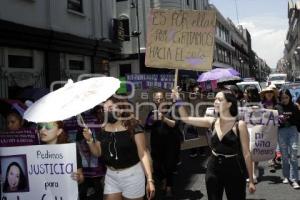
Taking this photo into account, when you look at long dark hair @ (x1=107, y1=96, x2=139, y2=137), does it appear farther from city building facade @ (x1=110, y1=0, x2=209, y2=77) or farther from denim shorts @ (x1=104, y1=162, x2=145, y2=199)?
city building facade @ (x1=110, y1=0, x2=209, y2=77)

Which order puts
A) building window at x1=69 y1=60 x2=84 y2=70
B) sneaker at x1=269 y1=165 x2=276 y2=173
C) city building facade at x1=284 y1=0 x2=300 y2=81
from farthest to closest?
1. city building facade at x1=284 y1=0 x2=300 y2=81
2. building window at x1=69 y1=60 x2=84 y2=70
3. sneaker at x1=269 y1=165 x2=276 y2=173

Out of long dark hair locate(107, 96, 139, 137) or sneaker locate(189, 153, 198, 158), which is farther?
sneaker locate(189, 153, 198, 158)

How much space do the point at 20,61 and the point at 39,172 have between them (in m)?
9.02

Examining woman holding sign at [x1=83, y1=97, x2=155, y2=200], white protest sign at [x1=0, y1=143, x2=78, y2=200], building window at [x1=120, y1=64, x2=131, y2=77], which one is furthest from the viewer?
building window at [x1=120, y1=64, x2=131, y2=77]

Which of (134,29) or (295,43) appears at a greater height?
(295,43)

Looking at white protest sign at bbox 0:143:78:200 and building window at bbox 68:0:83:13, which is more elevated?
building window at bbox 68:0:83:13

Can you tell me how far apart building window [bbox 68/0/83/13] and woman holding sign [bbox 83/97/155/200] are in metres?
12.2

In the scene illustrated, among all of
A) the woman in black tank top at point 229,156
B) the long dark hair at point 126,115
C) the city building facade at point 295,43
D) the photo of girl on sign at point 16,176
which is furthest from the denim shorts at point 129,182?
the city building facade at point 295,43

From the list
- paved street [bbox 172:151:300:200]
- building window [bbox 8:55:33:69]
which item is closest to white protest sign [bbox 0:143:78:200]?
Result: paved street [bbox 172:151:300:200]

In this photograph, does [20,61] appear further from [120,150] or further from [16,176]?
[120,150]

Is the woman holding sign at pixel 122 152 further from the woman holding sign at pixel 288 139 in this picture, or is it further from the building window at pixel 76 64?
the building window at pixel 76 64

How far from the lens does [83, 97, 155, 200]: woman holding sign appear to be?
4.52m

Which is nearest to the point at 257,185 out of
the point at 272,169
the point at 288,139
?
the point at 288,139

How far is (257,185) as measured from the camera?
341 inches
